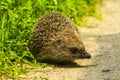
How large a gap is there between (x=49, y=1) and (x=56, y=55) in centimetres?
168

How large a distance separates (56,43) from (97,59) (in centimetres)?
81

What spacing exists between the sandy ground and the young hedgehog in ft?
0.75

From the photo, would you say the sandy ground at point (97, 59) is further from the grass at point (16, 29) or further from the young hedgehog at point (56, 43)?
the grass at point (16, 29)

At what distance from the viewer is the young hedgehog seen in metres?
7.15

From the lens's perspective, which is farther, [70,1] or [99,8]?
[99,8]

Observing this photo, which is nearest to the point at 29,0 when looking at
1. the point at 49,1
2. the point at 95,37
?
the point at 49,1

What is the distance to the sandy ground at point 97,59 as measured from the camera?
6.58m

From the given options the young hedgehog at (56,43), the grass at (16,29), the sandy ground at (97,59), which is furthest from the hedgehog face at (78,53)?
the grass at (16,29)

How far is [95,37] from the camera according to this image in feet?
29.6

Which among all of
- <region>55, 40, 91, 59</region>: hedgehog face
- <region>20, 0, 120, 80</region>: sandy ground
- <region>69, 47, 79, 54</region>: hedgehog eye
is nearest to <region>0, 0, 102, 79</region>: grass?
<region>20, 0, 120, 80</region>: sandy ground

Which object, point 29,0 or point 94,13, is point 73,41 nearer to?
point 29,0

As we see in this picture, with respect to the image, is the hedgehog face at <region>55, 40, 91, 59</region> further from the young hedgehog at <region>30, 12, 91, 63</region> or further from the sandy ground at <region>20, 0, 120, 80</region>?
the sandy ground at <region>20, 0, 120, 80</region>

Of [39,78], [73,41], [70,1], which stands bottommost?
[39,78]

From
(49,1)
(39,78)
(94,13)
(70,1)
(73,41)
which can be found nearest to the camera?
(39,78)
